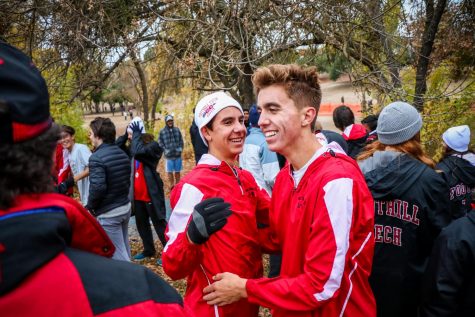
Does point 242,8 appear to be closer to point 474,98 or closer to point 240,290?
point 474,98

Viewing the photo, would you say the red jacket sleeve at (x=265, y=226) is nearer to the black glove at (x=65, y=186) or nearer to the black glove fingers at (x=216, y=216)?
the black glove fingers at (x=216, y=216)

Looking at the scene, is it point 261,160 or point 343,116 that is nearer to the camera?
point 261,160

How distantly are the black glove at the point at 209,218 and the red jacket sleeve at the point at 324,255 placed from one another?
1.25 feet

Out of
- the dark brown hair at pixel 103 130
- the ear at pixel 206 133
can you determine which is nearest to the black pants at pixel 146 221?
the dark brown hair at pixel 103 130

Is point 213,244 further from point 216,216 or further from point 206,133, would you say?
point 206,133

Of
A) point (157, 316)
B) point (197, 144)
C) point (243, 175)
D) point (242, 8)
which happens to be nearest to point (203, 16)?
point (242, 8)

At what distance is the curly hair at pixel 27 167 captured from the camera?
0.86 meters

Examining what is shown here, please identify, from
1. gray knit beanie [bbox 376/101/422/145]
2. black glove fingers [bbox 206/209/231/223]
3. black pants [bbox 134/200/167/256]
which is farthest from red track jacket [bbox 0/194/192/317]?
black pants [bbox 134/200/167/256]

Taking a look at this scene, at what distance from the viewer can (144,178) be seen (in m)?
5.46

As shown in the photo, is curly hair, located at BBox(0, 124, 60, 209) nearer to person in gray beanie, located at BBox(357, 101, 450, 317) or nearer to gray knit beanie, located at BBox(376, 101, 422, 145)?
person in gray beanie, located at BBox(357, 101, 450, 317)

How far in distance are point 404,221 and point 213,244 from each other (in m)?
1.28

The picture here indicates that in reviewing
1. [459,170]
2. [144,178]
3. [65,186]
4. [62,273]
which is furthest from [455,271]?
[65,186]

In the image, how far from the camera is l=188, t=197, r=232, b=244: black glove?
5.71 ft

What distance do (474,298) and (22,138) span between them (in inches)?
79.1
